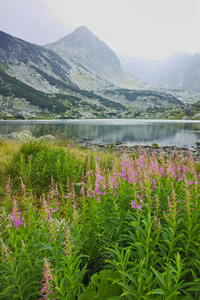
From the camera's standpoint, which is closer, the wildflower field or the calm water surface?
the wildflower field

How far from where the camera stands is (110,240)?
3102 mm

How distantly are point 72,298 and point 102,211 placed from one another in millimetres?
1701

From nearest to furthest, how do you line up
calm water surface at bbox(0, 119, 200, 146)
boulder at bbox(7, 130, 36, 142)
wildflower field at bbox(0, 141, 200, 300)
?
wildflower field at bbox(0, 141, 200, 300), boulder at bbox(7, 130, 36, 142), calm water surface at bbox(0, 119, 200, 146)

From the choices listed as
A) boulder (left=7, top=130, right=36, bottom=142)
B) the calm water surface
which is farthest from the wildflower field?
the calm water surface

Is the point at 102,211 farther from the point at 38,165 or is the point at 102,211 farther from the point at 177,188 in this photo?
the point at 38,165

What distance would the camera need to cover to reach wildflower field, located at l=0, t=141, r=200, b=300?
1969mm

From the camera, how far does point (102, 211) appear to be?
363 cm

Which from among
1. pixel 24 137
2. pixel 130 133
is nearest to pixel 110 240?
pixel 24 137

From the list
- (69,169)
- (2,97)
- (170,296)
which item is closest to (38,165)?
(69,169)

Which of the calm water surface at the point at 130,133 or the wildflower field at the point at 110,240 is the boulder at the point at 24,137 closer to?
the calm water surface at the point at 130,133

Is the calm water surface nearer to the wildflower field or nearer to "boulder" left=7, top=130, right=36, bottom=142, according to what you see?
"boulder" left=7, top=130, right=36, bottom=142

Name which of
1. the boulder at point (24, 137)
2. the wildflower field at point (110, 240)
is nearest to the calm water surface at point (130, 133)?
the boulder at point (24, 137)

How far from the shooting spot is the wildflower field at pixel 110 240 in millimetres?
1969

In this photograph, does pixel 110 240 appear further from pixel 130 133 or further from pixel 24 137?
pixel 130 133
